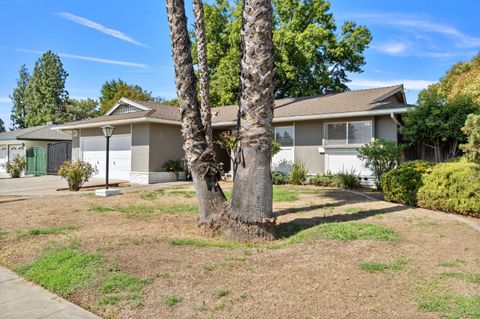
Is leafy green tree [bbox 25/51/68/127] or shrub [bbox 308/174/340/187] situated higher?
leafy green tree [bbox 25/51/68/127]

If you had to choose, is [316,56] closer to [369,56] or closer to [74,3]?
[369,56]

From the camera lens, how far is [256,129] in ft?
19.3

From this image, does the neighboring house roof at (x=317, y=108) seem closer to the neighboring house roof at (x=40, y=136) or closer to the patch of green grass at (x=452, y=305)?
the neighboring house roof at (x=40, y=136)

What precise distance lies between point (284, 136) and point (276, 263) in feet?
40.9

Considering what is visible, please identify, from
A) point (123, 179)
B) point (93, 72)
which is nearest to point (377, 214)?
point (123, 179)

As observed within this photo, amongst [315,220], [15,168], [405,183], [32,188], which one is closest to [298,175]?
[405,183]

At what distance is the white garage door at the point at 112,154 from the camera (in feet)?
60.4

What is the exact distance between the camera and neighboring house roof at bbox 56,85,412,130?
1398 centimetres

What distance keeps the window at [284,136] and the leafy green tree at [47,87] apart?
144 feet

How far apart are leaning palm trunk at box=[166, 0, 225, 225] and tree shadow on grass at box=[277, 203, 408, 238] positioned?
1.35m

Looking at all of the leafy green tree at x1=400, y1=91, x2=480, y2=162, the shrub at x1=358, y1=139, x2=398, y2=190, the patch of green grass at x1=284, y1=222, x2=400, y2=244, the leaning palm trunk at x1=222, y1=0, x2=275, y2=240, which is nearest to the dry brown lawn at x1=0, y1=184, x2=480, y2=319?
the patch of green grass at x1=284, y1=222, x2=400, y2=244

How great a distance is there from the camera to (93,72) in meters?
28.1

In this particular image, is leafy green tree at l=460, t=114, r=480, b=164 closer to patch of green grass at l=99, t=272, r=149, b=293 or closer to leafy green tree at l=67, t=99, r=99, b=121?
patch of green grass at l=99, t=272, r=149, b=293

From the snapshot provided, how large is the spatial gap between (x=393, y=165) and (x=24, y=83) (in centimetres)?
6656
